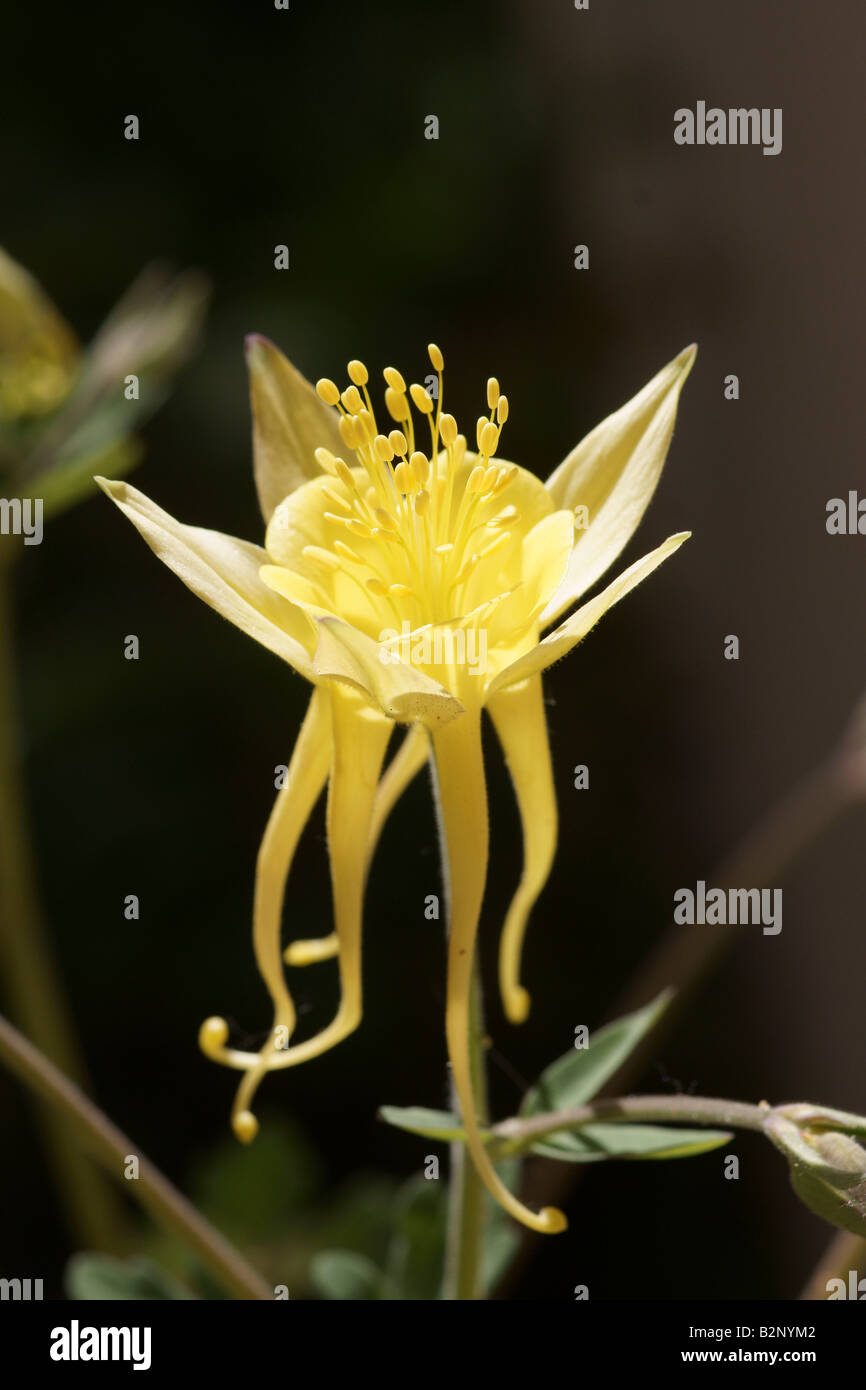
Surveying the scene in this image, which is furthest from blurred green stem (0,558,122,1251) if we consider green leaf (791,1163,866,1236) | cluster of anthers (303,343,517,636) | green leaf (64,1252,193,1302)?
green leaf (791,1163,866,1236)

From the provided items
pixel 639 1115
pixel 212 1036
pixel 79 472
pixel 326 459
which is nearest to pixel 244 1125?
pixel 212 1036

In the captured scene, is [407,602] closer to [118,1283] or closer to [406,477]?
[406,477]

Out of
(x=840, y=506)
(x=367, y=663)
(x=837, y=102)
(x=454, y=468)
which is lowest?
(x=367, y=663)

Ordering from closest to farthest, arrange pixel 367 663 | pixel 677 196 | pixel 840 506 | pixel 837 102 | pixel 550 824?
pixel 367 663 → pixel 550 824 → pixel 837 102 → pixel 840 506 → pixel 677 196

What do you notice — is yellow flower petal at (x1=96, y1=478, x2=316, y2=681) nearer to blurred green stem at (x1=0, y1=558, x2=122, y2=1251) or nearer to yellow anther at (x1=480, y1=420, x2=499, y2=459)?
yellow anther at (x1=480, y1=420, x2=499, y2=459)

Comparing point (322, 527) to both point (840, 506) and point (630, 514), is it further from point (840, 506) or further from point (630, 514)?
point (840, 506)
